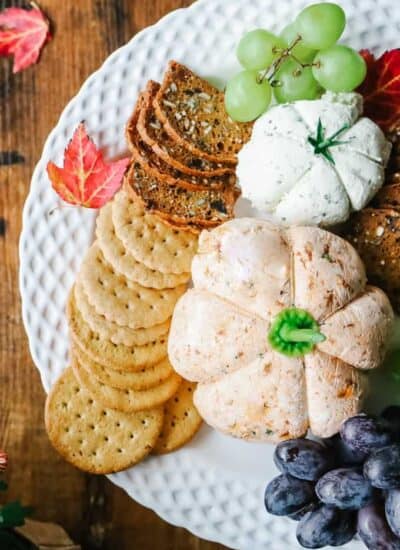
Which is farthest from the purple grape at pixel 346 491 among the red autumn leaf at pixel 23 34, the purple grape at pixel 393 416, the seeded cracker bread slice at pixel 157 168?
the red autumn leaf at pixel 23 34

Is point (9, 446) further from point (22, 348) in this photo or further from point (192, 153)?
point (192, 153)

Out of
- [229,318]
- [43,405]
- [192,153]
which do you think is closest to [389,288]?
[229,318]

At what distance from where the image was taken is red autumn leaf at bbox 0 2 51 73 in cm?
184

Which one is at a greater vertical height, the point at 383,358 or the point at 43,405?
the point at 383,358

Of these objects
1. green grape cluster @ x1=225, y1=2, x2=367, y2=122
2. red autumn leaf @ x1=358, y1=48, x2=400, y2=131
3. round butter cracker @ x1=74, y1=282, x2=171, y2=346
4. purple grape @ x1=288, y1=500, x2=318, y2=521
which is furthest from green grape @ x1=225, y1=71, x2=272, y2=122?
purple grape @ x1=288, y1=500, x2=318, y2=521

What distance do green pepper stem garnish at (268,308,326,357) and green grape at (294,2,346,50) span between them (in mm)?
480

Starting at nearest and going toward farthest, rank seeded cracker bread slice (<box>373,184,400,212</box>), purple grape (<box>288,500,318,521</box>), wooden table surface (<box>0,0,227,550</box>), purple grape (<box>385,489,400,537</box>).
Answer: purple grape (<box>385,489,400,537</box>) → purple grape (<box>288,500,318,521</box>) → seeded cracker bread slice (<box>373,184,400,212</box>) → wooden table surface (<box>0,0,227,550</box>)

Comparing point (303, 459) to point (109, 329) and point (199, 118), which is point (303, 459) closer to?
point (109, 329)

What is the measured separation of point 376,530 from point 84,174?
2.74 ft

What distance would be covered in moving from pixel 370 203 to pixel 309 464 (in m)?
0.50

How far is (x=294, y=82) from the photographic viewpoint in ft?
5.28

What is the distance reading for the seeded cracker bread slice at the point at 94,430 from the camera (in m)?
1.68

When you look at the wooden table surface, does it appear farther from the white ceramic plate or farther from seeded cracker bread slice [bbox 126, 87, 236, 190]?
seeded cracker bread slice [bbox 126, 87, 236, 190]

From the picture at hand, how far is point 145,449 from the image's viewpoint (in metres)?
1.67
